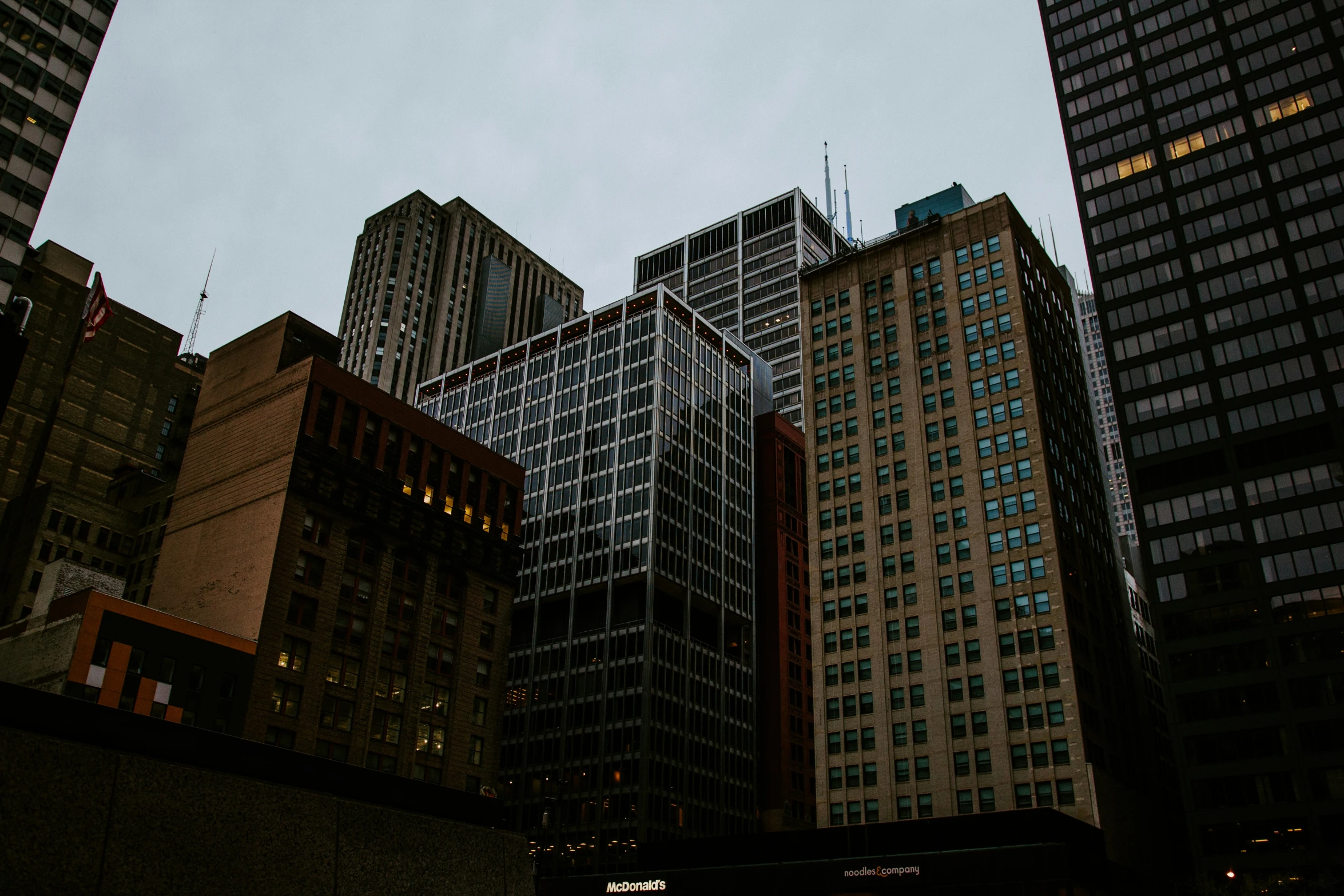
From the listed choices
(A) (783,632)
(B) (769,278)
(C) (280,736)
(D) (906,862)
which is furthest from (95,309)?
(B) (769,278)

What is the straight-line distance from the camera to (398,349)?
196625 mm

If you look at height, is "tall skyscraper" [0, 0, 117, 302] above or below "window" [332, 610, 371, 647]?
above

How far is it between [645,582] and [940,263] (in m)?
51.2

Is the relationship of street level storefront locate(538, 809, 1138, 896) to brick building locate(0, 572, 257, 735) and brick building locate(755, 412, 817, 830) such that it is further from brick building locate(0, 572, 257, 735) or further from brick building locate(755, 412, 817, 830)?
brick building locate(755, 412, 817, 830)

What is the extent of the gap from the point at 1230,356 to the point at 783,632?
66.1 m

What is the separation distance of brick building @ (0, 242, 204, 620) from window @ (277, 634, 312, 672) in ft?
133

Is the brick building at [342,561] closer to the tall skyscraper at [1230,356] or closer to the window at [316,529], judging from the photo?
the window at [316,529]

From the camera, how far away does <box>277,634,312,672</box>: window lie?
79.1 meters

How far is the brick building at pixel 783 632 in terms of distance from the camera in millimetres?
130000

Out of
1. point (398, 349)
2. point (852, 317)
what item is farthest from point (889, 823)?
point (398, 349)

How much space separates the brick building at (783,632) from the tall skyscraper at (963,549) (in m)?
17.7

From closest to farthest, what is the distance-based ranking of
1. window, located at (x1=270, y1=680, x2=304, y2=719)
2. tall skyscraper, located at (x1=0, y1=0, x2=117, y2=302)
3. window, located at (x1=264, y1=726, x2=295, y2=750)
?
1. tall skyscraper, located at (x1=0, y1=0, x2=117, y2=302)
2. window, located at (x1=264, y1=726, x2=295, y2=750)
3. window, located at (x1=270, y1=680, x2=304, y2=719)

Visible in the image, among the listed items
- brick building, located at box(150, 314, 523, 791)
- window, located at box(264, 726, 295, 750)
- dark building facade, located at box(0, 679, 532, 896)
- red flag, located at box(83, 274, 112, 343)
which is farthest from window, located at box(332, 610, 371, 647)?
dark building facade, located at box(0, 679, 532, 896)

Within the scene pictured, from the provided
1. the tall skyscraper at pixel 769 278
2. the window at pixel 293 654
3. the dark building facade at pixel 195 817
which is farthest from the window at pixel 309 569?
the tall skyscraper at pixel 769 278
